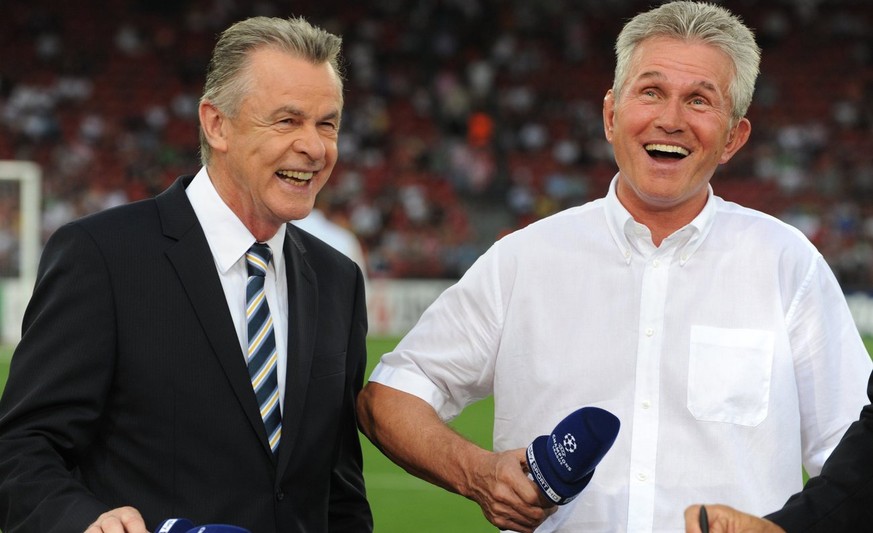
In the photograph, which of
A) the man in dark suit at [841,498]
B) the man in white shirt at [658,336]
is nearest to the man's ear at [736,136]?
the man in white shirt at [658,336]

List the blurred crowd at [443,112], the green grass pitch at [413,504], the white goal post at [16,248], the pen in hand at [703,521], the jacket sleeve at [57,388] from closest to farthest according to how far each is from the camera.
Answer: the pen in hand at [703,521] → the jacket sleeve at [57,388] → the green grass pitch at [413,504] → the white goal post at [16,248] → the blurred crowd at [443,112]

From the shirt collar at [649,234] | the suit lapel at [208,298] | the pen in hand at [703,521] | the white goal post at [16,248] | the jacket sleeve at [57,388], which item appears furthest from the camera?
the white goal post at [16,248]

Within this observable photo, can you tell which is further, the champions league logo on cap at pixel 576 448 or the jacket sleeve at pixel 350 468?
the jacket sleeve at pixel 350 468

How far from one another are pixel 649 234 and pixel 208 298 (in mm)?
1090

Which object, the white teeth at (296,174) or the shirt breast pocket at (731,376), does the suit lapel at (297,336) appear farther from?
the shirt breast pocket at (731,376)

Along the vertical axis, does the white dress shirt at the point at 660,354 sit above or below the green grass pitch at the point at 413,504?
above

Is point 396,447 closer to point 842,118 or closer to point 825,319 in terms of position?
point 825,319

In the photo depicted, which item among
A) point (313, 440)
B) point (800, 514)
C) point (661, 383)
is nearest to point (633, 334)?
point (661, 383)

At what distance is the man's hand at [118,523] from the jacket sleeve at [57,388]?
71 millimetres

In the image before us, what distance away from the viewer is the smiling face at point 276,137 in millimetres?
2938

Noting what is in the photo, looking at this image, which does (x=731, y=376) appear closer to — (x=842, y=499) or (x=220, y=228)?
(x=842, y=499)

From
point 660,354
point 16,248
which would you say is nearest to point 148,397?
point 660,354

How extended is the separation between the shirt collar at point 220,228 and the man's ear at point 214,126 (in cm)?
10

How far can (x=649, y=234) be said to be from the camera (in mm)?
3066
